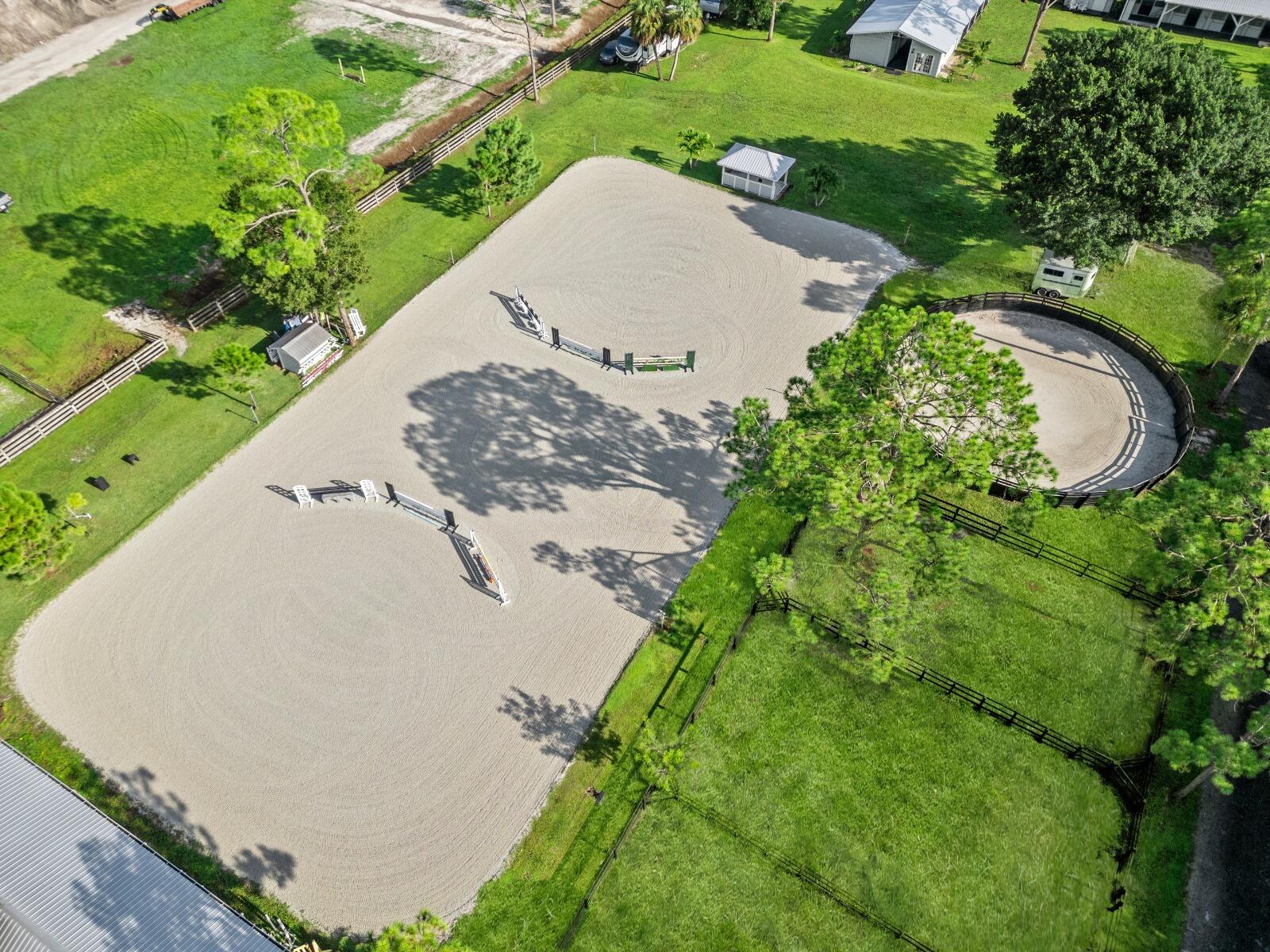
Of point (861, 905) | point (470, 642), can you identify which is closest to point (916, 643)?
point (861, 905)

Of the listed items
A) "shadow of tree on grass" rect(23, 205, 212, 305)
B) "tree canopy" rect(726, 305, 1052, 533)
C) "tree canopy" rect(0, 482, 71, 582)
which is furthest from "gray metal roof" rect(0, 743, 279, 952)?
"shadow of tree on grass" rect(23, 205, 212, 305)

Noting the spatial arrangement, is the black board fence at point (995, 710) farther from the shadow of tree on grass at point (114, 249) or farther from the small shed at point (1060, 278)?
the shadow of tree on grass at point (114, 249)

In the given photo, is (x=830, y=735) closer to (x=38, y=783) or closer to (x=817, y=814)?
(x=817, y=814)

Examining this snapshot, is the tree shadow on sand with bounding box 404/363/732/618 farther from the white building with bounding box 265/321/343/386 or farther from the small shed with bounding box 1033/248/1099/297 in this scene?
the small shed with bounding box 1033/248/1099/297

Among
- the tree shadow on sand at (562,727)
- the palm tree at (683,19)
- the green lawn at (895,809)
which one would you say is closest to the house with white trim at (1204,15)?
the palm tree at (683,19)

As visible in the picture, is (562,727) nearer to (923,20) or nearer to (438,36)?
(438,36)
